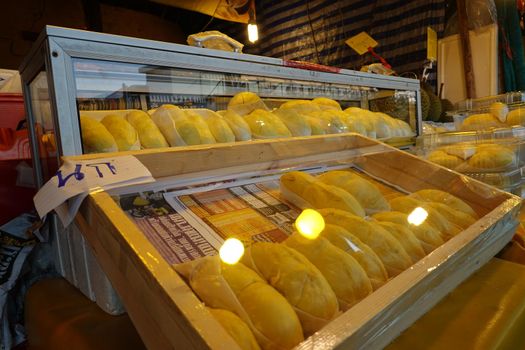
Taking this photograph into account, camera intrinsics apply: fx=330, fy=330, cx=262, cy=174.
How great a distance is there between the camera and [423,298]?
511mm

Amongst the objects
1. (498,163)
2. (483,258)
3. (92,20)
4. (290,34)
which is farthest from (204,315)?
(290,34)

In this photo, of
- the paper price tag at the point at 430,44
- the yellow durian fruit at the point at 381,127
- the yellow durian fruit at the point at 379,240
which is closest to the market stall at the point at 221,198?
the yellow durian fruit at the point at 379,240

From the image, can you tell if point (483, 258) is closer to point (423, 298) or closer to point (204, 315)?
point (423, 298)

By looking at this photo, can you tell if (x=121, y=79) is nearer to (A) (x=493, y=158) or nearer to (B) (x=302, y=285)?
(B) (x=302, y=285)

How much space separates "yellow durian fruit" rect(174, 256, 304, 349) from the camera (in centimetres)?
40

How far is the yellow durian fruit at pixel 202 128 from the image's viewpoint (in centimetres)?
102

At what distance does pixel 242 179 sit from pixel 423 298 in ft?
1.56

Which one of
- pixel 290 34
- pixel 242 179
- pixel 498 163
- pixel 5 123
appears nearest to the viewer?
pixel 242 179

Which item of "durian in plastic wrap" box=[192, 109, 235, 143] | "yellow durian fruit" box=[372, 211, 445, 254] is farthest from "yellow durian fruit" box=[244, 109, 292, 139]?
"yellow durian fruit" box=[372, 211, 445, 254]

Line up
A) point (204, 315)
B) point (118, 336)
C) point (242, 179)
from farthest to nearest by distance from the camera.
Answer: point (242, 179) < point (118, 336) < point (204, 315)

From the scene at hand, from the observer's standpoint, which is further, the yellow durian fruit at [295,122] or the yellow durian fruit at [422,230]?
the yellow durian fruit at [295,122]

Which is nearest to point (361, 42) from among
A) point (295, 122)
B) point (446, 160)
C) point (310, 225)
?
point (446, 160)

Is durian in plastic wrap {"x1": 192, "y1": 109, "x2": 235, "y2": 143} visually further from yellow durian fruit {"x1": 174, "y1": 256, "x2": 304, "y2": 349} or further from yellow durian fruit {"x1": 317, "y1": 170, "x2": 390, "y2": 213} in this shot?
yellow durian fruit {"x1": 174, "y1": 256, "x2": 304, "y2": 349}

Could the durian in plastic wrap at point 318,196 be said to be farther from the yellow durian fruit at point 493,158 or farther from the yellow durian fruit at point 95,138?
the yellow durian fruit at point 493,158
